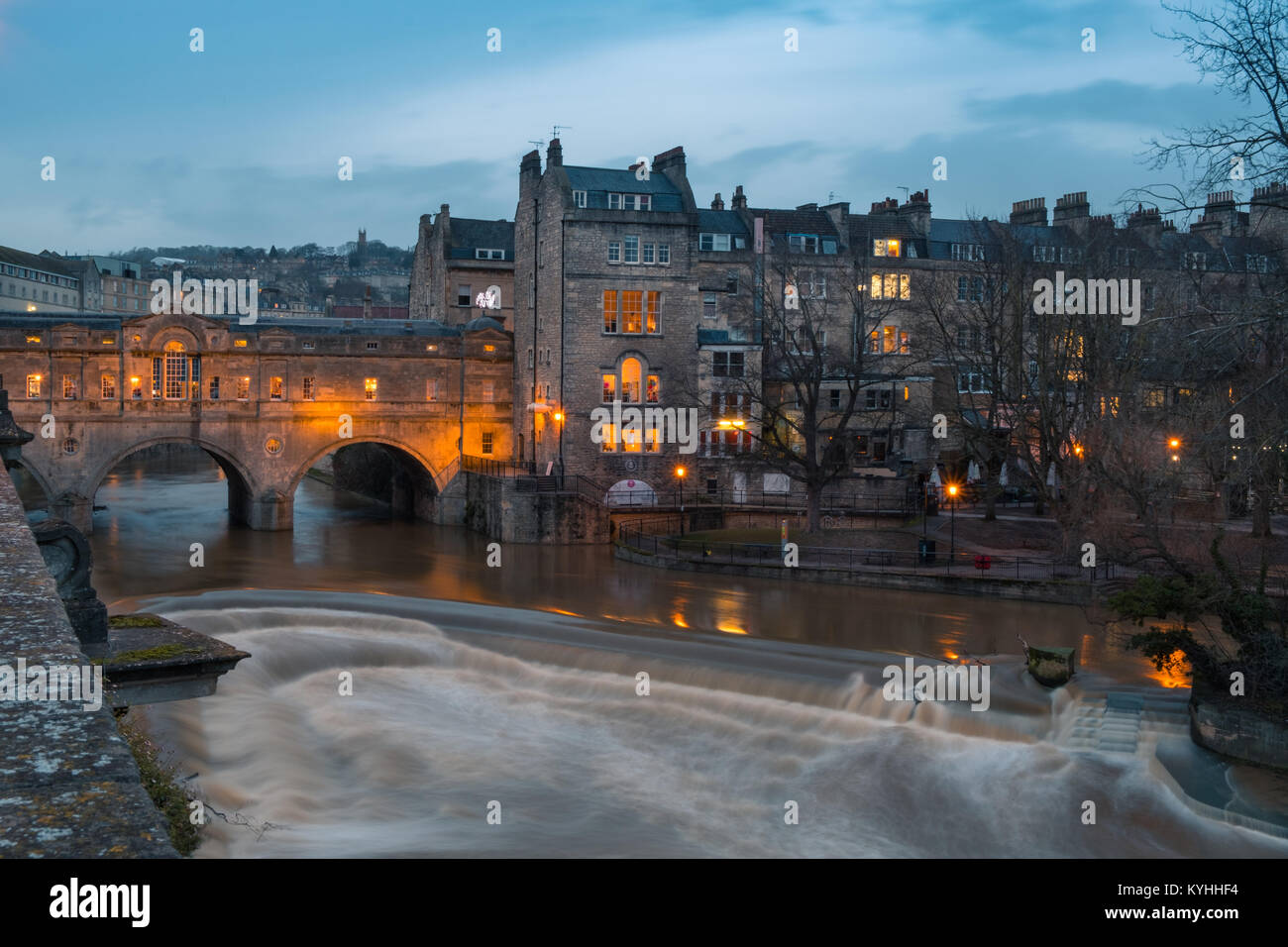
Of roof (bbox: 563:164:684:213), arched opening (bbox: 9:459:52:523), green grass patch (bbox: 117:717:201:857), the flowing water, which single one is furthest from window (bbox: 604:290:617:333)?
green grass patch (bbox: 117:717:201:857)

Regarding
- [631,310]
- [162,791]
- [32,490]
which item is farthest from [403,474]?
[162,791]

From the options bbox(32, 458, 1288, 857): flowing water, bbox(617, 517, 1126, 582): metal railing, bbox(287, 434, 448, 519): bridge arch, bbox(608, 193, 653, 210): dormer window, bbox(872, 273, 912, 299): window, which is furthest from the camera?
bbox(872, 273, 912, 299): window

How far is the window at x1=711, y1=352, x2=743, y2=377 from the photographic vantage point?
1941 inches

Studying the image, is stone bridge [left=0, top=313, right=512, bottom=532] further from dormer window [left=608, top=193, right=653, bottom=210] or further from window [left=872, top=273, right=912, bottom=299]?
window [left=872, top=273, right=912, bottom=299]

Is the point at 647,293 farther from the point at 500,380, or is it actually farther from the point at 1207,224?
the point at 1207,224

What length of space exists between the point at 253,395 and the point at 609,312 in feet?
50.9

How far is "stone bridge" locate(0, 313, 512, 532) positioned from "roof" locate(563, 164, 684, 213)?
8.12 metres

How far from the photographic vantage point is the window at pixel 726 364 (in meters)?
49.3

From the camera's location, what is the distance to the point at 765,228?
184 ft

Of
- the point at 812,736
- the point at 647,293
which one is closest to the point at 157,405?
the point at 647,293

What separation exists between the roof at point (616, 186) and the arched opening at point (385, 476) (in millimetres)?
13881

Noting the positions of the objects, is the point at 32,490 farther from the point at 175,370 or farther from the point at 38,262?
the point at 38,262
